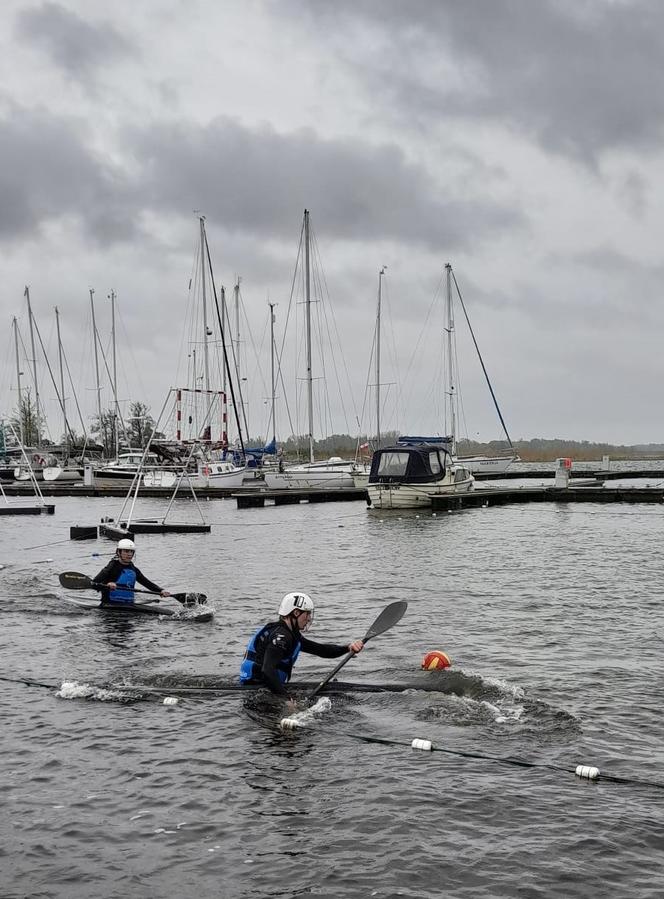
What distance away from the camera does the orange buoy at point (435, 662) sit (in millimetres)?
13688

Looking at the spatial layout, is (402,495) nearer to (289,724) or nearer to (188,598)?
(188,598)

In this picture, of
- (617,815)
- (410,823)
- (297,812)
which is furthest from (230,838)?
(617,815)

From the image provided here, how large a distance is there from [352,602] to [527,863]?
1373cm

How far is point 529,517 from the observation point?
144 feet

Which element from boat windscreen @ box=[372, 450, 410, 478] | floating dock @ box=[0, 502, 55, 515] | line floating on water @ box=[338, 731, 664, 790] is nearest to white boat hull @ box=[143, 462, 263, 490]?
floating dock @ box=[0, 502, 55, 515]

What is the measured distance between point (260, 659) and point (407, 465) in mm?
35549

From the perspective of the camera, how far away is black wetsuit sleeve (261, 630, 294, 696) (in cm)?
1165

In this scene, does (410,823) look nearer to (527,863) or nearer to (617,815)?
(527,863)

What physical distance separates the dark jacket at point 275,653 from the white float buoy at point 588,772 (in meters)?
4.08

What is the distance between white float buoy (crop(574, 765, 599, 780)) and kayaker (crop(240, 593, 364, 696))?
11.4ft

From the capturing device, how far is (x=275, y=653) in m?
11.8

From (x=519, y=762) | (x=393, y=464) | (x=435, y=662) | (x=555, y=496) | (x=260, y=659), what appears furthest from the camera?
(x=555, y=496)

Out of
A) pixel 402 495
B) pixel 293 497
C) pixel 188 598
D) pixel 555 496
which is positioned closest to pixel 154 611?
pixel 188 598

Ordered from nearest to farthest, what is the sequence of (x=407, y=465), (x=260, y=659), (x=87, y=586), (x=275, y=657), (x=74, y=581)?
(x=275, y=657) < (x=260, y=659) < (x=87, y=586) < (x=74, y=581) < (x=407, y=465)
